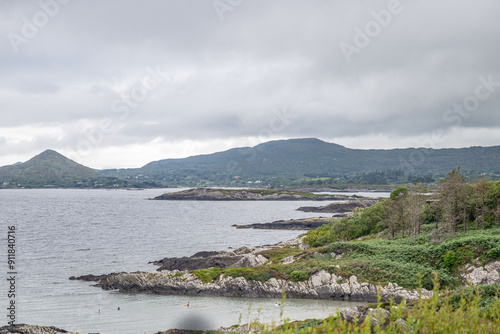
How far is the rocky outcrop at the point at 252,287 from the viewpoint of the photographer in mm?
55781

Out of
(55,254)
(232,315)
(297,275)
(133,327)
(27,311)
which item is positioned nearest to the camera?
(133,327)

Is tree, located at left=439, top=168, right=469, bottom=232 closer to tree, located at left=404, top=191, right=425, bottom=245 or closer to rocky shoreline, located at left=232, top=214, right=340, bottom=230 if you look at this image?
tree, located at left=404, top=191, right=425, bottom=245

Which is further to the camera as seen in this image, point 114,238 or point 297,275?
point 114,238

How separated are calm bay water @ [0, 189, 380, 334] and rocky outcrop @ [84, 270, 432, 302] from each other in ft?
6.13

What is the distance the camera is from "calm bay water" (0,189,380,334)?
50.2 metres

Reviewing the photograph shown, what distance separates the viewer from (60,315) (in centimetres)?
5238

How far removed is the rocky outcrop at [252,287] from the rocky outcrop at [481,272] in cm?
565

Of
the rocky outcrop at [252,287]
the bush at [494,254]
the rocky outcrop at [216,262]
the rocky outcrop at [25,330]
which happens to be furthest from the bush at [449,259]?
the rocky outcrop at [25,330]

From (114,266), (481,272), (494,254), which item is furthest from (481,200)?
(114,266)

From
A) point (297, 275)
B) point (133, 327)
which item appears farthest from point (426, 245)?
point (133, 327)

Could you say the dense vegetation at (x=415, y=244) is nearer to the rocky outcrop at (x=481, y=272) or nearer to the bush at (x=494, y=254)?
the bush at (x=494, y=254)

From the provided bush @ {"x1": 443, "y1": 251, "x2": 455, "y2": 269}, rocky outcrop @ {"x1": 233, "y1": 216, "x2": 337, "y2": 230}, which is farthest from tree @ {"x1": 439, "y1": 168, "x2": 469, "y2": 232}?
rocky outcrop @ {"x1": 233, "y1": 216, "x2": 337, "y2": 230}

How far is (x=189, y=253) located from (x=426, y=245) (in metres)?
53.9

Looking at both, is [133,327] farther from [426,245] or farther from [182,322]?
[426,245]
